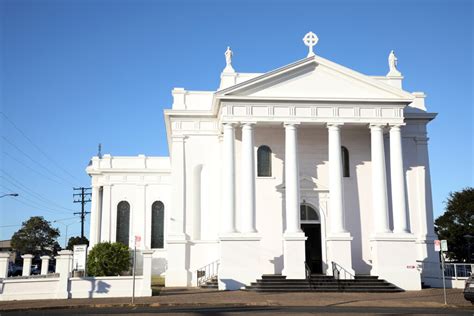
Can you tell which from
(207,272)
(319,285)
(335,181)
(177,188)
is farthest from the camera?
(177,188)

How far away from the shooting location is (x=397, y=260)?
87.2ft

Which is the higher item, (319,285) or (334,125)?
(334,125)

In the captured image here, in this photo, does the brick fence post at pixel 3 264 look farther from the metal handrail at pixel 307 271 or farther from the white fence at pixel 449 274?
the white fence at pixel 449 274

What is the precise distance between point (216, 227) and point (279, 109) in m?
7.42

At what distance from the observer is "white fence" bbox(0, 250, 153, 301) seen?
71.2 ft

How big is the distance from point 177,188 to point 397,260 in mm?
12016

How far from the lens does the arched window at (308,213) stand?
29578 millimetres

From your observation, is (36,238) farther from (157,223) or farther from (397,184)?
(397,184)

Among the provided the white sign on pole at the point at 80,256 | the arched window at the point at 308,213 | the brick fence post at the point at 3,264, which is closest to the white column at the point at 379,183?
the arched window at the point at 308,213

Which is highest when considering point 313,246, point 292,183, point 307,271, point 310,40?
point 310,40

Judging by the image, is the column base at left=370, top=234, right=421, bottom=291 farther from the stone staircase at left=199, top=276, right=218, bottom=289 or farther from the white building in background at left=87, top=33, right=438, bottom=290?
the stone staircase at left=199, top=276, right=218, bottom=289

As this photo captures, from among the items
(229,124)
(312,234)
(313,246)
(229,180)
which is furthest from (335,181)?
(229,124)

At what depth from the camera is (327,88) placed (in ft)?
93.5

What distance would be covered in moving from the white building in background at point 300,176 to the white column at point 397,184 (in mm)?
52
